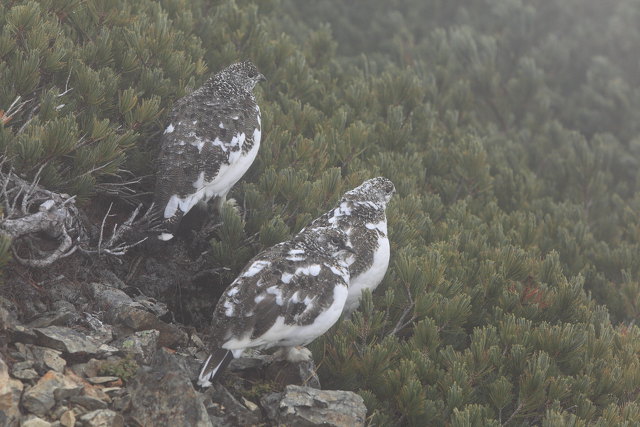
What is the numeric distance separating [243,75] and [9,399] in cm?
313

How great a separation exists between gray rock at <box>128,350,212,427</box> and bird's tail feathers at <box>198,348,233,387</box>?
0.26 metres

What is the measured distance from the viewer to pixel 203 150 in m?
4.96

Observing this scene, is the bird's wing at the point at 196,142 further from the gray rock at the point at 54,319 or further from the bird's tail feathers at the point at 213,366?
the bird's tail feathers at the point at 213,366

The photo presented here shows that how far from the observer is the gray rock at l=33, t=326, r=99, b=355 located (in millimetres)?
3719

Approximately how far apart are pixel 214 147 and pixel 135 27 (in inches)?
61.5

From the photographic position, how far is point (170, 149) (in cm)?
494

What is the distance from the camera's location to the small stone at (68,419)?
3342mm

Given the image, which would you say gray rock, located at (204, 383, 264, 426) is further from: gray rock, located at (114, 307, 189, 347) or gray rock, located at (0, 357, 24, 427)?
gray rock, located at (0, 357, 24, 427)

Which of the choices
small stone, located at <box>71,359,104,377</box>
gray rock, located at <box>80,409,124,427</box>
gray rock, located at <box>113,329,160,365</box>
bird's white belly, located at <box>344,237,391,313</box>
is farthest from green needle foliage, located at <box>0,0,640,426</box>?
gray rock, located at <box>80,409,124,427</box>

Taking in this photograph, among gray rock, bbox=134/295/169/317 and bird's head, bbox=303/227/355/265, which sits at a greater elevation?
bird's head, bbox=303/227/355/265

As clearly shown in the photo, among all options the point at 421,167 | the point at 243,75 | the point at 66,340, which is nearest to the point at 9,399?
the point at 66,340

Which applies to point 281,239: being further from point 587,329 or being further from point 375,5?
point 375,5

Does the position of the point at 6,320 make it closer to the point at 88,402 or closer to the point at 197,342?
Answer: the point at 88,402

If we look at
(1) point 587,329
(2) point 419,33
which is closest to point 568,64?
(2) point 419,33
